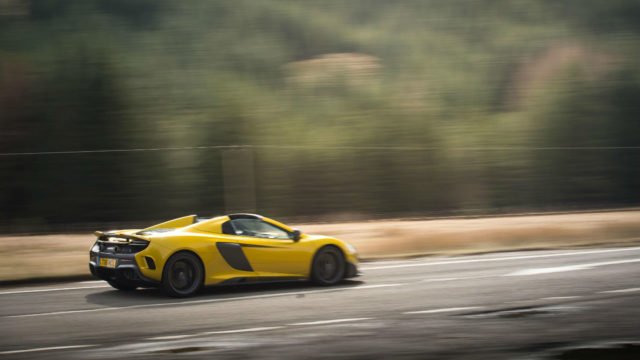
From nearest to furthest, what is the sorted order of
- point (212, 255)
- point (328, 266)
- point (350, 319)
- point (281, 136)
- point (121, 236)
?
1. point (350, 319)
2. point (121, 236)
3. point (212, 255)
4. point (328, 266)
5. point (281, 136)

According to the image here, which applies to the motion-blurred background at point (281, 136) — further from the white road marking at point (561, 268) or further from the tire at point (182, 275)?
the tire at point (182, 275)

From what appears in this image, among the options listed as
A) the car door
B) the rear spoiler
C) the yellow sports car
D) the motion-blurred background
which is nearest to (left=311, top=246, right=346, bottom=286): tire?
the yellow sports car

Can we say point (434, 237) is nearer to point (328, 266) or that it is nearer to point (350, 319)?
point (328, 266)

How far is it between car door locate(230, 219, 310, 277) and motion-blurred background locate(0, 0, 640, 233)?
7.29 metres

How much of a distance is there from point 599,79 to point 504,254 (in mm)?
17165

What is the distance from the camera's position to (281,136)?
918 inches

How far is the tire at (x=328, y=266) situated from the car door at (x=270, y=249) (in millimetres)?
221

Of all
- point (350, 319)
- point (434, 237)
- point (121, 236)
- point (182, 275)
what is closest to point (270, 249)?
point (182, 275)

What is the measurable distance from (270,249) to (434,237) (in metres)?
8.99

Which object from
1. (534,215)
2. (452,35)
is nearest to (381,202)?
(534,215)

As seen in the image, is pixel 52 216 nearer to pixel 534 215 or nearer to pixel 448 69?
pixel 534 215

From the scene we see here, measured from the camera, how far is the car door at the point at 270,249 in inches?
403

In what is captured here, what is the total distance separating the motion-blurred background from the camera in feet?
61.5

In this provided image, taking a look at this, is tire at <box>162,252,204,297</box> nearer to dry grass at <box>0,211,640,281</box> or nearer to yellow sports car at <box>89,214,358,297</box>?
yellow sports car at <box>89,214,358,297</box>
